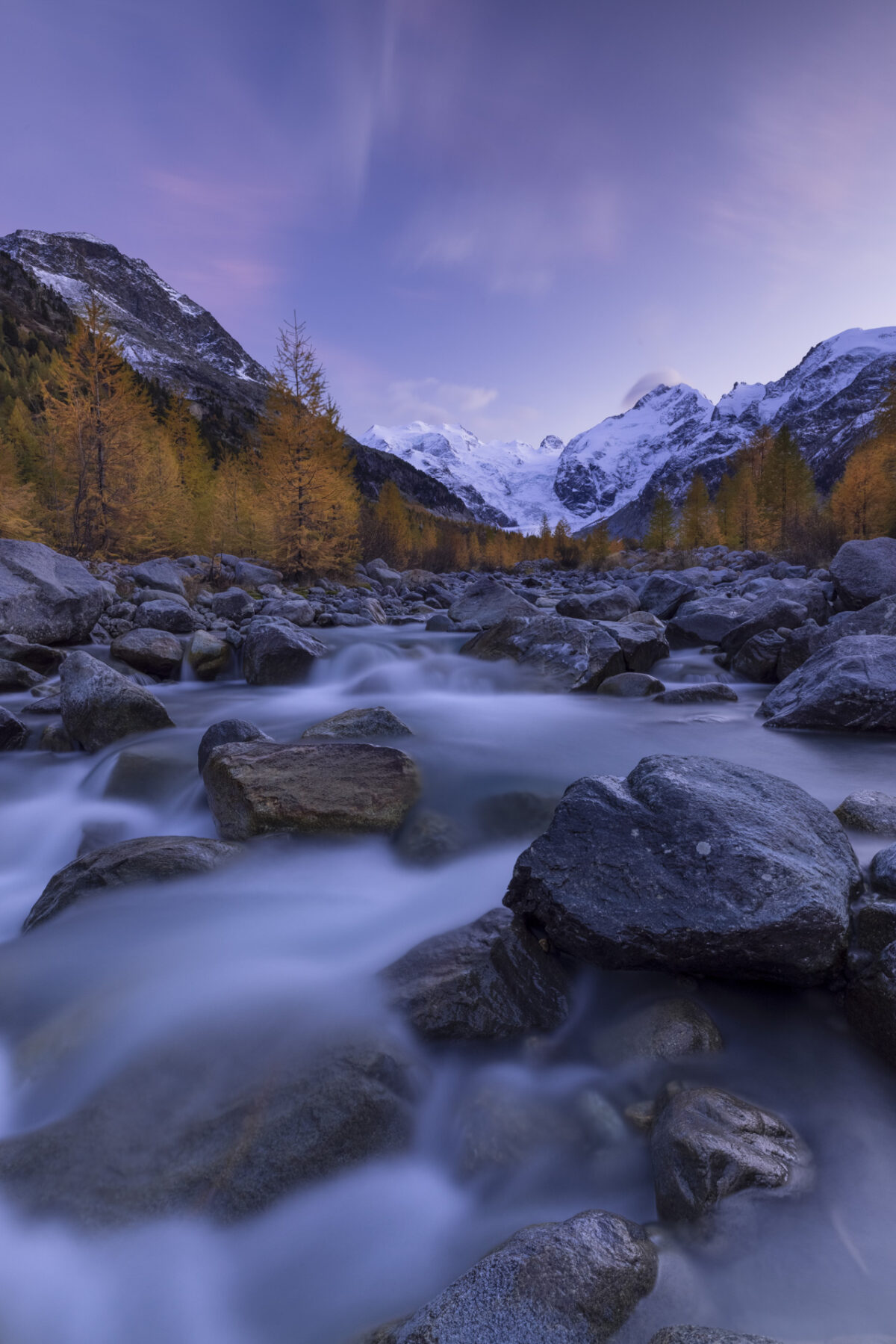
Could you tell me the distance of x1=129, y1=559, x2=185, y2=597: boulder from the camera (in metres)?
13.4

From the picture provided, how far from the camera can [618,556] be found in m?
57.2

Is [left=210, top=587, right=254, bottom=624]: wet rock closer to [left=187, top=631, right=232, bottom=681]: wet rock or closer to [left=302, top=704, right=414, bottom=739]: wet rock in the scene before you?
[left=187, top=631, right=232, bottom=681]: wet rock

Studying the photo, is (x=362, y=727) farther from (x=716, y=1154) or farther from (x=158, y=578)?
(x=158, y=578)

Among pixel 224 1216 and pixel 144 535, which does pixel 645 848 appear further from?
pixel 144 535

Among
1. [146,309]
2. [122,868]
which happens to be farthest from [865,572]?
[146,309]

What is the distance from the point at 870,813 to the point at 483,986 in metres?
2.54

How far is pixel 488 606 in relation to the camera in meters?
12.6

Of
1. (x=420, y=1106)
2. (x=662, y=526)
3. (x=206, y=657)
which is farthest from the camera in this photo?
(x=662, y=526)

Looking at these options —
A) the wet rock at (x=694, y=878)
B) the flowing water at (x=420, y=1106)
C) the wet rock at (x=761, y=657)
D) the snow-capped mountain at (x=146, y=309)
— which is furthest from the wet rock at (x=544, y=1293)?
the snow-capped mountain at (x=146, y=309)

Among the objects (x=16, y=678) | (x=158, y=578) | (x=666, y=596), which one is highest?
(x=666, y=596)

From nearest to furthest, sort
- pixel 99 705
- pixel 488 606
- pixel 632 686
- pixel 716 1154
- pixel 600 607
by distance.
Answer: pixel 716 1154
pixel 99 705
pixel 632 686
pixel 488 606
pixel 600 607

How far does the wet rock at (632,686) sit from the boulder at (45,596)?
7893mm

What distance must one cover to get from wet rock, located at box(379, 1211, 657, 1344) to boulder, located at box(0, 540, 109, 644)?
940cm

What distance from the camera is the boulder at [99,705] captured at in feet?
18.8
